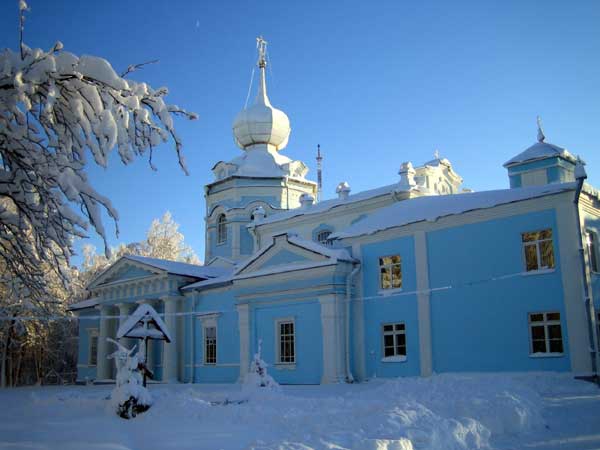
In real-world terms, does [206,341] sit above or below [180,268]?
below

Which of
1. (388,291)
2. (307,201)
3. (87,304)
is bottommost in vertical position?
(388,291)

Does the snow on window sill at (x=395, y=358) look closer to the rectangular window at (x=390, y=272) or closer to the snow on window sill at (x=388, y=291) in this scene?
the snow on window sill at (x=388, y=291)

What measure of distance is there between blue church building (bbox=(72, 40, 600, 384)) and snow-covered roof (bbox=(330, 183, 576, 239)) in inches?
2.6

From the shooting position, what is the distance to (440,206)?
2041 centimetres

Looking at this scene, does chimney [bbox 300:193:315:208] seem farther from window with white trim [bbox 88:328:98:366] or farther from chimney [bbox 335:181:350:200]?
window with white trim [bbox 88:328:98:366]

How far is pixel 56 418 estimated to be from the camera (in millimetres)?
11570

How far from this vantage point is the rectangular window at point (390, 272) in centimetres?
2097

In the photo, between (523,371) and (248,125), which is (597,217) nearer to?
(523,371)

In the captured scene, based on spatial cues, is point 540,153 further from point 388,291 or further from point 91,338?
point 91,338

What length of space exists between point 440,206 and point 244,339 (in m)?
9.29

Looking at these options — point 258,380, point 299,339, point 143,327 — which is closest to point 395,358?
point 299,339

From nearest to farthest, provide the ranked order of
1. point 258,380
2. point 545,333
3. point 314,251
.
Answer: point 258,380 → point 545,333 → point 314,251

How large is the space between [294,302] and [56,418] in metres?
12.2

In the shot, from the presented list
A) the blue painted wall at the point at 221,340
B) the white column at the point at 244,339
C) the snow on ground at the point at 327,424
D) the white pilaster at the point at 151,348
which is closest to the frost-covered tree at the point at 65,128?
the snow on ground at the point at 327,424
